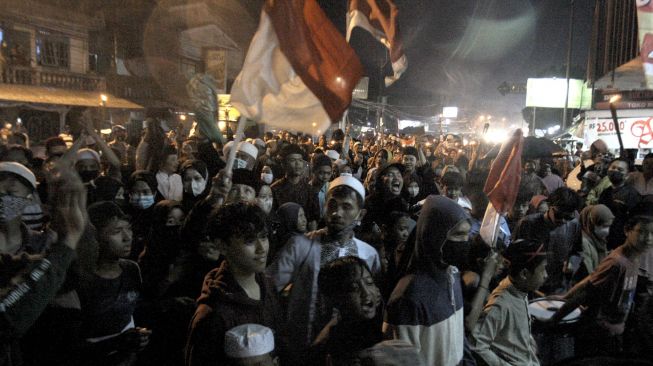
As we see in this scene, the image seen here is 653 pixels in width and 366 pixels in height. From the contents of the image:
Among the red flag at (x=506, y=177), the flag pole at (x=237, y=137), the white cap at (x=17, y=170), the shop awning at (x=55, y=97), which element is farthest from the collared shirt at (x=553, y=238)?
the shop awning at (x=55, y=97)

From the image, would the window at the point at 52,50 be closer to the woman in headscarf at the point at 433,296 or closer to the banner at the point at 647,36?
the banner at the point at 647,36

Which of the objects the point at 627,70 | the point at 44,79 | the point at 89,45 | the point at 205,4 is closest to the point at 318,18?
the point at 627,70

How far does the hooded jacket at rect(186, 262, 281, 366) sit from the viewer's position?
2408 mm

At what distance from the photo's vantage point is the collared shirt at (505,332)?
333 cm

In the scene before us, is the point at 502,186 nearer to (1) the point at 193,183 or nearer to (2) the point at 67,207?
(1) the point at 193,183

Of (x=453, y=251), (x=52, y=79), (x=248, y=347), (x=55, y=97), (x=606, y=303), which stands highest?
(x=52, y=79)

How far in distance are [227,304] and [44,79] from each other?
26.3 m

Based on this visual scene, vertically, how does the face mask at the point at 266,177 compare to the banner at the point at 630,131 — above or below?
below

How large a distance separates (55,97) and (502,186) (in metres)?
24.3

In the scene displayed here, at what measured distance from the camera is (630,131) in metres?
22.2

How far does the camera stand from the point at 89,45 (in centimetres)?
2808

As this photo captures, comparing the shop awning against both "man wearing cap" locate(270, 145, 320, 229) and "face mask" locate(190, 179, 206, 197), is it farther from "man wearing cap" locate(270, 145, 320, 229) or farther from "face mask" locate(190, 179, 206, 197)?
"face mask" locate(190, 179, 206, 197)

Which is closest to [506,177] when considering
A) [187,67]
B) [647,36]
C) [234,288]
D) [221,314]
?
[234,288]

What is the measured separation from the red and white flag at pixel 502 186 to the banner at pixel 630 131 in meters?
19.5
